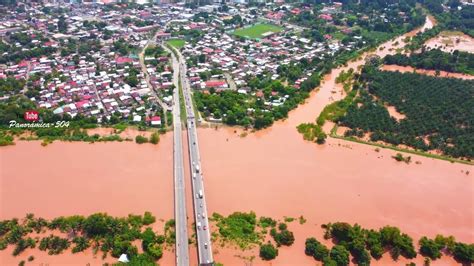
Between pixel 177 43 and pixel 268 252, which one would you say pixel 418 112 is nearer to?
pixel 268 252

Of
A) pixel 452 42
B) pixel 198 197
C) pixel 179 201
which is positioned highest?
pixel 452 42

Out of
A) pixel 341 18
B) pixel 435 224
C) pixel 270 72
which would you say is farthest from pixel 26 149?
pixel 341 18

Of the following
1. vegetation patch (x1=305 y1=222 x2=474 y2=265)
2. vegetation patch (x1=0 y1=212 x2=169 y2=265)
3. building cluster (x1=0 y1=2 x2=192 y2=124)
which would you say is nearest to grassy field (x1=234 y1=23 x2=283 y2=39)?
building cluster (x1=0 y1=2 x2=192 y2=124)

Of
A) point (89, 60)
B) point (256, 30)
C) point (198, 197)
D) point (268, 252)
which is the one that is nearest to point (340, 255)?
point (268, 252)

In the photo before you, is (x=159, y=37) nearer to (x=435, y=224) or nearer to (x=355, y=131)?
(x=355, y=131)

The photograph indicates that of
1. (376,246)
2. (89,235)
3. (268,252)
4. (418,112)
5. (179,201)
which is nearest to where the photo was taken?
(268,252)
